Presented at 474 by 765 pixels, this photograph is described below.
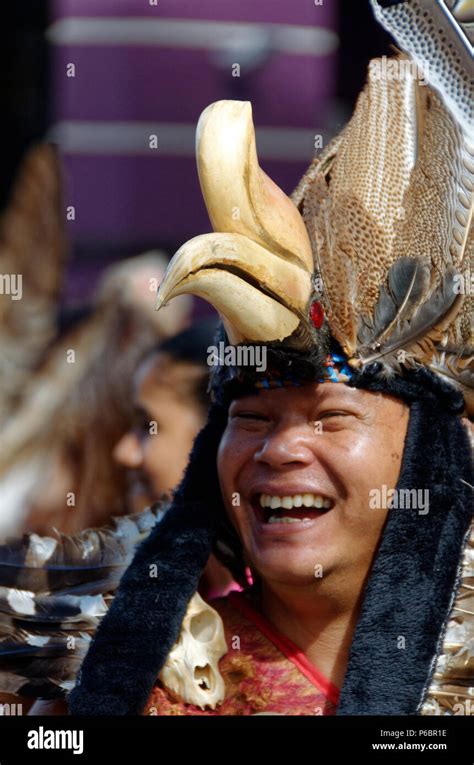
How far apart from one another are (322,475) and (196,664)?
17.2 inches

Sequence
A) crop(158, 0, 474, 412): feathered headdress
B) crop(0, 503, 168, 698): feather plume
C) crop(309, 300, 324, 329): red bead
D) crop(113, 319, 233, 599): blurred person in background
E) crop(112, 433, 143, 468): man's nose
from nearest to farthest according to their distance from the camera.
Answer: crop(158, 0, 474, 412): feathered headdress → crop(309, 300, 324, 329): red bead → crop(0, 503, 168, 698): feather plume → crop(113, 319, 233, 599): blurred person in background → crop(112, 433, 143, 468): man's nose

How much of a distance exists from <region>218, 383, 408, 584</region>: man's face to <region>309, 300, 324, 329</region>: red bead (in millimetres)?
121

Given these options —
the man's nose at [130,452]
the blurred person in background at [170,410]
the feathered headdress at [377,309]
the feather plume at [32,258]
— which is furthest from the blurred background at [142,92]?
the feathered headdress at [377,309]

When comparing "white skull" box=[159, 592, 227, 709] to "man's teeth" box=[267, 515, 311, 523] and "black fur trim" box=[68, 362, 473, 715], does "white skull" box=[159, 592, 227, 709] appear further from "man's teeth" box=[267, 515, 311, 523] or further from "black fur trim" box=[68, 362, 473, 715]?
"man's teeth" box=[267, 515, 311, 523]

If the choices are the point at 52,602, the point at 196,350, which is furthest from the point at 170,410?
the point at 52,602

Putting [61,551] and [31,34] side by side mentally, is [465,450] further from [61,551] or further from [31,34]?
[31,34]

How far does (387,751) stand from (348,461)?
1.74 feet

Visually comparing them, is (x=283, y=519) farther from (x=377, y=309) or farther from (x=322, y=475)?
(x=377, y=309)

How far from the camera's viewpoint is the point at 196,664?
101 inches

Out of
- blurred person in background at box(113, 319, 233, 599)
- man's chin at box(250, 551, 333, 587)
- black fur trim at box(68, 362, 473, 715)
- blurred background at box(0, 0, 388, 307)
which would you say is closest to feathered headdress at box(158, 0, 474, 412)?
black fur trim at box(68, 362, 473, 715)

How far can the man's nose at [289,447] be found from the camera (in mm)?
2469

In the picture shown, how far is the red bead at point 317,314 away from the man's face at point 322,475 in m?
0.12

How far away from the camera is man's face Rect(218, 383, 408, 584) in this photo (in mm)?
2469

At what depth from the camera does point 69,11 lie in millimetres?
6070
